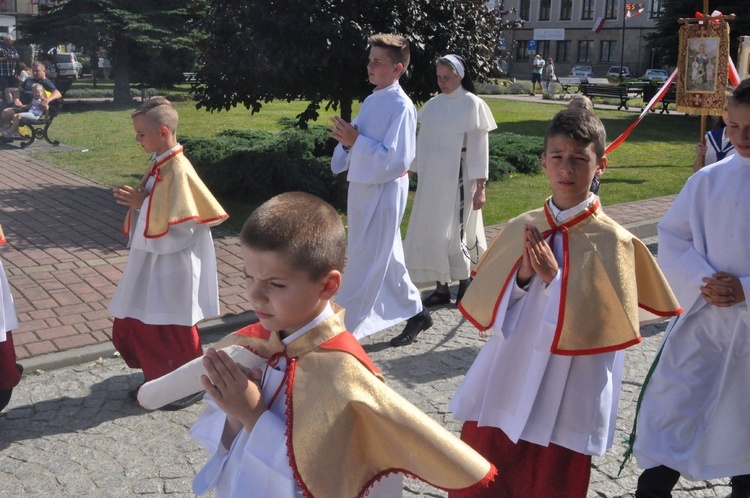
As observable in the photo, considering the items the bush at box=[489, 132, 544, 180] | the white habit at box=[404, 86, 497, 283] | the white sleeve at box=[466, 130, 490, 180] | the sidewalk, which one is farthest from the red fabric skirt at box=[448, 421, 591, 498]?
the bush at box=[489, 132, 544, 180]

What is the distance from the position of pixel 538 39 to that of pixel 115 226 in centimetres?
6340

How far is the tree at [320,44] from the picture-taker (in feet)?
32.7

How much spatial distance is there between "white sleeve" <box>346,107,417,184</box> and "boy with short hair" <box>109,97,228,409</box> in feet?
3.80

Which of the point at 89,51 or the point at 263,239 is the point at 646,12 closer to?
the point at 89,51

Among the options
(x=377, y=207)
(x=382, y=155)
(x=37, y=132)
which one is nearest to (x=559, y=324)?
(x=382, y=155)

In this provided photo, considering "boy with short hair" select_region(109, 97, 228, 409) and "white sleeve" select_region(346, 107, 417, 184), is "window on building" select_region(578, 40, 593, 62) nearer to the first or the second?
"white sleeve" select_region(346, 107, 417, 184)

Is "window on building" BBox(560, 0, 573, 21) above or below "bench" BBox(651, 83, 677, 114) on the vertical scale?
above

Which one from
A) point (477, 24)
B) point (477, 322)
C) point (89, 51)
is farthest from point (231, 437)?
point (89, 51)

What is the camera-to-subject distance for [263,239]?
2215mm

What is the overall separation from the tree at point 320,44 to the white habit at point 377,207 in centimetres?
427

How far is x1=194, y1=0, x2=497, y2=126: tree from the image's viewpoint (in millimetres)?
9977

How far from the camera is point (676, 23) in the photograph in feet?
87.9

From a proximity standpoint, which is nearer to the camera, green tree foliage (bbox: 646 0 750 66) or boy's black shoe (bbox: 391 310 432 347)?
boy's black shoe (bbox: 391 310 432 347)

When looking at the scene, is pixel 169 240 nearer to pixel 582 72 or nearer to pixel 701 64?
pixel 701 64
